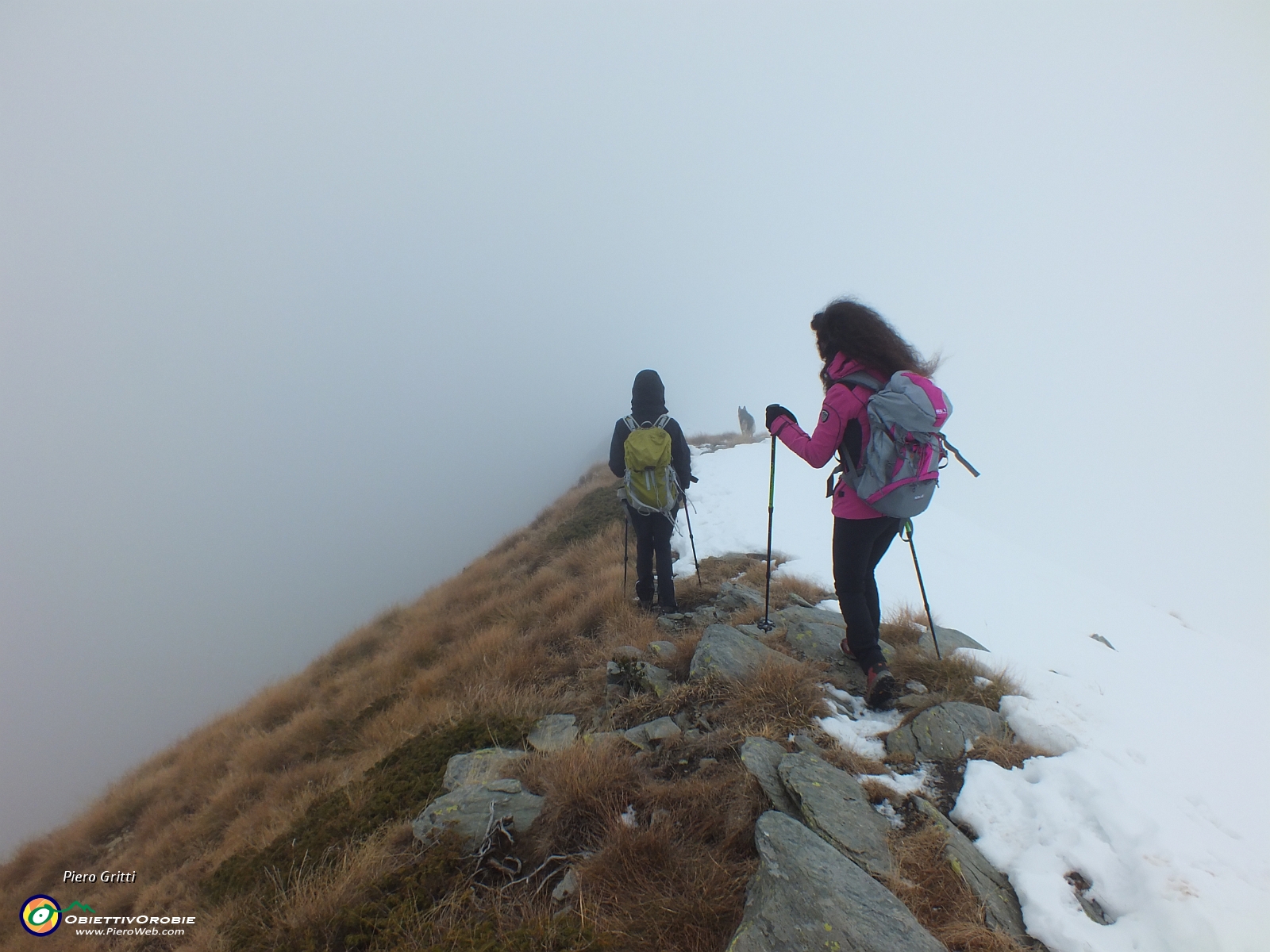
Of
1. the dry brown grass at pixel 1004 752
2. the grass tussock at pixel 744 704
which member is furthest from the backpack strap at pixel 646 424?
the dry brown grass at pixel 1004 752

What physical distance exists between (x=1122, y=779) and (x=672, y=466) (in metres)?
4.34

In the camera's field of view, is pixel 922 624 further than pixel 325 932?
→ Yes

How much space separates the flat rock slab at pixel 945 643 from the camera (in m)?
4.69

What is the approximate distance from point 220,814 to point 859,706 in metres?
6.65

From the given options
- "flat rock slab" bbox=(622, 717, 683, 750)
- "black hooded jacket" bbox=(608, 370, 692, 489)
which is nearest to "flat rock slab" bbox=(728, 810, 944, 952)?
"flat rock slab" bbox=(622, 717, 683, 750)

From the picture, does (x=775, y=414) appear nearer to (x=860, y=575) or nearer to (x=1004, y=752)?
(x=860, y=575)

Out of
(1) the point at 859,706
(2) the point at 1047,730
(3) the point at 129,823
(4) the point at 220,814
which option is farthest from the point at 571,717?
(3) the point at 129,823

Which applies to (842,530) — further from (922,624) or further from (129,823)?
(129,823)

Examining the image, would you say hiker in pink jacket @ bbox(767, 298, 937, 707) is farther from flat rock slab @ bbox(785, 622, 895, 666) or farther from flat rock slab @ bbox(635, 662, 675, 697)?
flat rock slab @ bbox(635, 662, 675, 697)

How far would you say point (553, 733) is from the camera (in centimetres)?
404

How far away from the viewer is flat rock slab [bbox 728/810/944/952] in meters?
1.96

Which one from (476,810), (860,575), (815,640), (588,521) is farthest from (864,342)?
(588,521)

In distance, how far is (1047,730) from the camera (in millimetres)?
3525

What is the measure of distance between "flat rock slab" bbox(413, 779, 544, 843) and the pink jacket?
2.86 m
